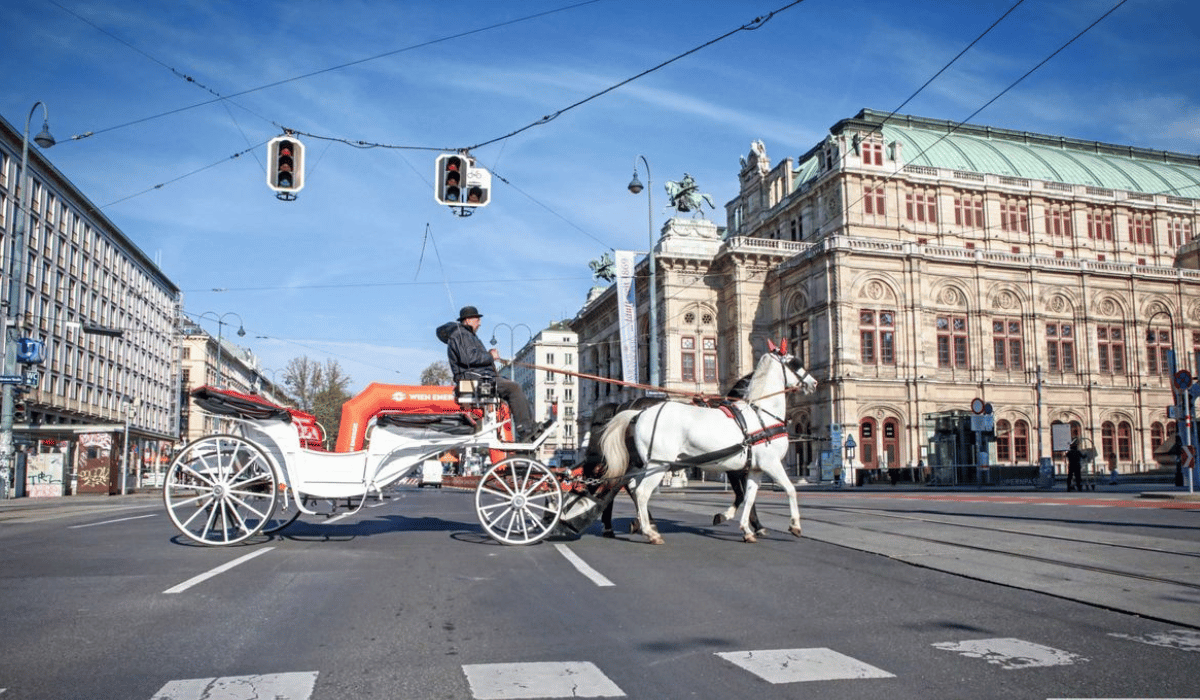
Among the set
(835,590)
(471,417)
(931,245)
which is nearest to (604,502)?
(471,417)

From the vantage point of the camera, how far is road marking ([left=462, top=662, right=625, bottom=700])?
13.2 ft

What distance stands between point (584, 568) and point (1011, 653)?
4038 mm

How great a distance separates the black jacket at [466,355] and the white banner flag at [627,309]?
92.6ft

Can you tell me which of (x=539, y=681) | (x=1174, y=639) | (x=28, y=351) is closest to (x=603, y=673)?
(x=539, y=681)

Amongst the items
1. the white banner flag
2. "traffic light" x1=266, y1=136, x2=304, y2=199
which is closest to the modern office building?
the white banner flag

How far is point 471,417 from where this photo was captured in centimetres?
1001

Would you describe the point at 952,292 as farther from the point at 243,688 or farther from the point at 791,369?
the point at 243,688

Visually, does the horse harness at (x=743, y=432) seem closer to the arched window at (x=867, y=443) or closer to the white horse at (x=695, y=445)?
the white horse at (x=695, y=445)

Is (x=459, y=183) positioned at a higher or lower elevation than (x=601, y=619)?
higher

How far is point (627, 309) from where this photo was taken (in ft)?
132

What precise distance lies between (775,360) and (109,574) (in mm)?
7782

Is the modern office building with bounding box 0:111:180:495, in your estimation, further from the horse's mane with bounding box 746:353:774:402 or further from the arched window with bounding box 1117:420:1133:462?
the arched window with bounding box 1117:420:1133:462

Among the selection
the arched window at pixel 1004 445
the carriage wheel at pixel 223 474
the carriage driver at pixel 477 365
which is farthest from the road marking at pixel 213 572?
the arched window at pixel 1004 445

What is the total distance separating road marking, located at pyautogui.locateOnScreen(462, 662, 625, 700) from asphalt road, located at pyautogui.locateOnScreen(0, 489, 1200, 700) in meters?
0.02
